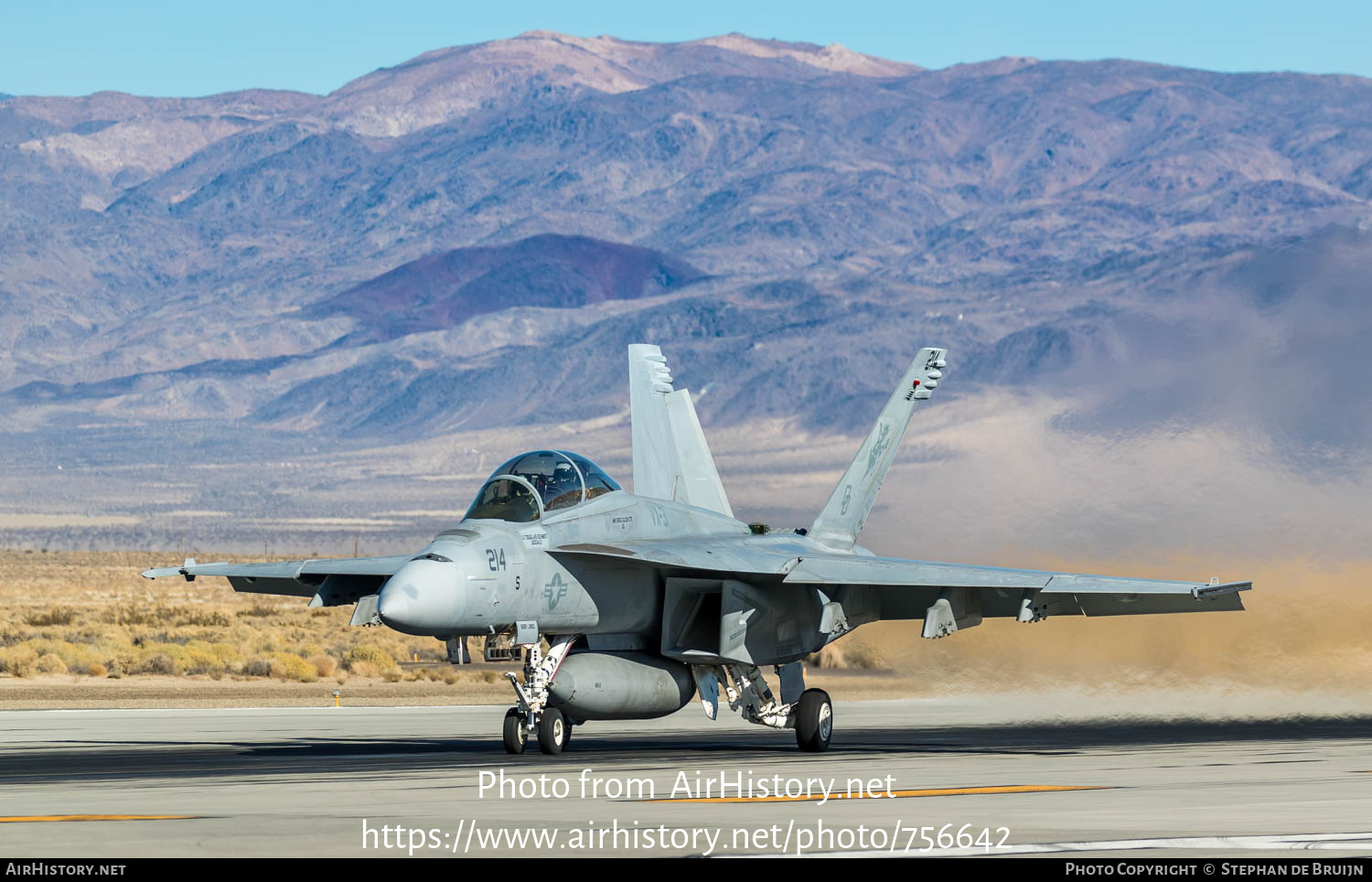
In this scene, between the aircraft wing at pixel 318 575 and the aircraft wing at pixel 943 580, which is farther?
the aircraft wing at pixel 318 575

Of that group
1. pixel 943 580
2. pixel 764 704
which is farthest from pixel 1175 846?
pixel 764 704

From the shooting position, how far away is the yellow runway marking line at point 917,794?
17.1 metres

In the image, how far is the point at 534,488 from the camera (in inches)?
Result: 915

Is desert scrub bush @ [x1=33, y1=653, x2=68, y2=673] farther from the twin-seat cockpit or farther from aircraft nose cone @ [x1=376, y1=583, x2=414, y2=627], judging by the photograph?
aircraft nose cone @ [x1=376, y1=583, x2=414, y2=627]

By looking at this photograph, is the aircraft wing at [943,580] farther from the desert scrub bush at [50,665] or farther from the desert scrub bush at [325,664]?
the desert scrub bush at [50,665]

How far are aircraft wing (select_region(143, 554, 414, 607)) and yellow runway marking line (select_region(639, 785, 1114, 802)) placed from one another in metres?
8.42

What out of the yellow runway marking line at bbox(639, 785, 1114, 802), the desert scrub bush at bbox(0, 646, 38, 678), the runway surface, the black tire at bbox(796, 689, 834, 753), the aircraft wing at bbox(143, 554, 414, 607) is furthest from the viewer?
the desert scrub bush at bbox(0, 646, 38, 678)

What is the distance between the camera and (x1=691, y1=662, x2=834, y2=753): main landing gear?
24.7m

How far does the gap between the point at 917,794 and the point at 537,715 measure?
6639 mm

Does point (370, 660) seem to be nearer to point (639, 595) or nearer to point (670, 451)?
point (670, 451)

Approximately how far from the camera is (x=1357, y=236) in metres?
95.1

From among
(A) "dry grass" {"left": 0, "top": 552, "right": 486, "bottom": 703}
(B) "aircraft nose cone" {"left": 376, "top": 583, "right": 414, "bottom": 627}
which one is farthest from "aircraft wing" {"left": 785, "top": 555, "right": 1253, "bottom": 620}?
(A) "dry grass" {"left": 0, "top": 552, "right": 486, "bottom": 703}

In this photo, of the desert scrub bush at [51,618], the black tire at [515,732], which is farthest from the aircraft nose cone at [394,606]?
the desert scrub bush at [51,618]

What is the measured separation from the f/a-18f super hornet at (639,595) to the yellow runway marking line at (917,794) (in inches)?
187
